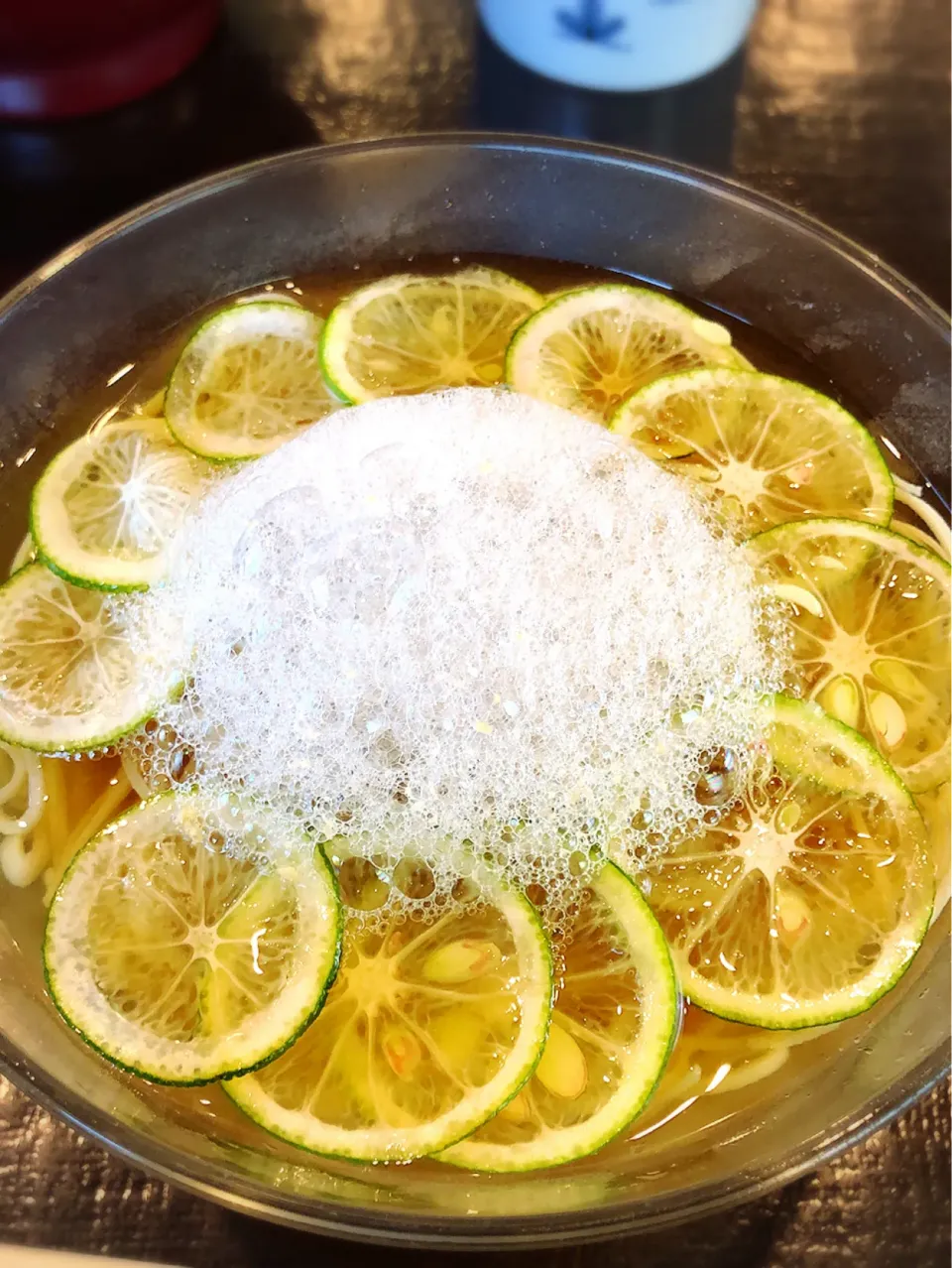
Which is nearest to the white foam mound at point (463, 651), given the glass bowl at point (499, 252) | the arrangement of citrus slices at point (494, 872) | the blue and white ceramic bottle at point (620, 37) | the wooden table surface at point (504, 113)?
the arrangement of citrus slices at point (494, 872)

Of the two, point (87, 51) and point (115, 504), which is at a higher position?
point (87, 51)

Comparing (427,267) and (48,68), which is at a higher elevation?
(48,68)

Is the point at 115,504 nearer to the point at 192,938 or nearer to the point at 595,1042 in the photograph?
the point at 192,938

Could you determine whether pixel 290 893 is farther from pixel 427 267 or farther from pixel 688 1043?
pixel 427 267

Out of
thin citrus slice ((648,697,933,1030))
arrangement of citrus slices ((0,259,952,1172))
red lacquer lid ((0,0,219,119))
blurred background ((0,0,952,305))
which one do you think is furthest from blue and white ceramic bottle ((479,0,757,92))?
thin citrus slice ((648,697,933,1030))

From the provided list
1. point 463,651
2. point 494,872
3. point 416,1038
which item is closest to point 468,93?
point 463,651

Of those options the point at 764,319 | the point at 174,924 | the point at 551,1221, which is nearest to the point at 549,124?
the point at 764,319

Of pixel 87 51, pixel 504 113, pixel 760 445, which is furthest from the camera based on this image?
pixel 504 113
